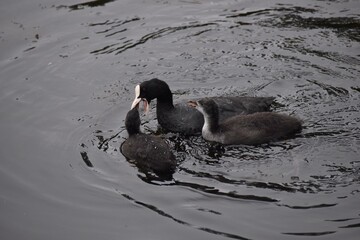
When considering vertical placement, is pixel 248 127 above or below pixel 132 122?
below

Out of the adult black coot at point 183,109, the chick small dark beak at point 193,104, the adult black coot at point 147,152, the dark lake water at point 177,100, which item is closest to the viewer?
the dark lake water at point 177,100

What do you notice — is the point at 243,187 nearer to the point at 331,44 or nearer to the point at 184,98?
the point at 184,98

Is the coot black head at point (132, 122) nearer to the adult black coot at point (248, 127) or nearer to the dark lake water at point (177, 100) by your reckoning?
the dark lake water at point (177, 100)

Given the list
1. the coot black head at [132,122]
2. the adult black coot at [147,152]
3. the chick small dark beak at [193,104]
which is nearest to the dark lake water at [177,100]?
the adult black coot at [147,152]

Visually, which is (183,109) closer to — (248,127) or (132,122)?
(132,122)

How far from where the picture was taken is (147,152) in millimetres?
7082

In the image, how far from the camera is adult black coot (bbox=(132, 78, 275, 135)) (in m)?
8.01

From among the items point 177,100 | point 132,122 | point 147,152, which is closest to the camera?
point 147,152

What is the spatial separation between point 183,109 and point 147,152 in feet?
4.28

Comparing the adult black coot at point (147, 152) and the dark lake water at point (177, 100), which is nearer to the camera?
the dark lake water at point (177, 100)

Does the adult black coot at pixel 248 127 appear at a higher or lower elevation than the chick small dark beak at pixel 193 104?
lower

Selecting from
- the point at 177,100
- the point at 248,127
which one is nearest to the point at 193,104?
the point at 248,127

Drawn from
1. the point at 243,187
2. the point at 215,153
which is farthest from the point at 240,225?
the point at 215,153

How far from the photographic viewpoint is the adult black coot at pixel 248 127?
7434 mm
